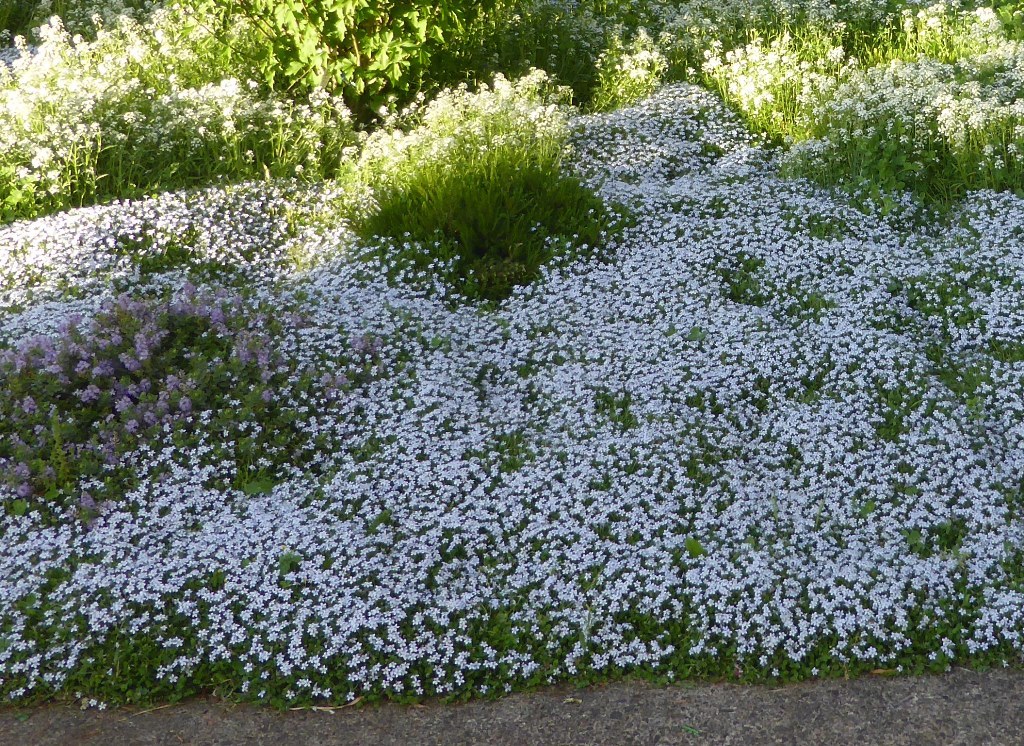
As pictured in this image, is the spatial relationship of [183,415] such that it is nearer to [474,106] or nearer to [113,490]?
[113,490]

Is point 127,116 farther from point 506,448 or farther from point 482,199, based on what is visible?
point 506,448

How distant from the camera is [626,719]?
12.5 ft

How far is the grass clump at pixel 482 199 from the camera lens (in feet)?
22.0

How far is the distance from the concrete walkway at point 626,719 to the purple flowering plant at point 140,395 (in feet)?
3.93

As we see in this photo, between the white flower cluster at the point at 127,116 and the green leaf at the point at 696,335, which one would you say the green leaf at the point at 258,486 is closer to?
the green leaf at the point at 696,335

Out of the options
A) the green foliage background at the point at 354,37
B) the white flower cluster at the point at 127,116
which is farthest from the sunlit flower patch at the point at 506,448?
the green foliage background at the point at 354,37

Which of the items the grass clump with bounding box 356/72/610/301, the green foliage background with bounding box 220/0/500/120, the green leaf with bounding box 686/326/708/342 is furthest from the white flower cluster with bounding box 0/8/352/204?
the green leaf with bounding box 686/326/708/342

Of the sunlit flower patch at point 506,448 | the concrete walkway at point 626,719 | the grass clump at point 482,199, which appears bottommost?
the concrete walkway at point 626,719

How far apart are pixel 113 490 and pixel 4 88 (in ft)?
17.2

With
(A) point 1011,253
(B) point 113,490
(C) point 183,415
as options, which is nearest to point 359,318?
(C) point 183,415

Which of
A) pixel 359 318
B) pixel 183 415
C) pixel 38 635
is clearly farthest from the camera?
pixel 359 318

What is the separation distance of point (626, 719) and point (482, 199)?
3.94 meters

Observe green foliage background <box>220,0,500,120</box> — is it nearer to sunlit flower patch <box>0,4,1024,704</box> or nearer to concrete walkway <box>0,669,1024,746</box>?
sunlit flower patch <box>0,4,1024,704</box>

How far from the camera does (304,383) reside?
5.41 metres
